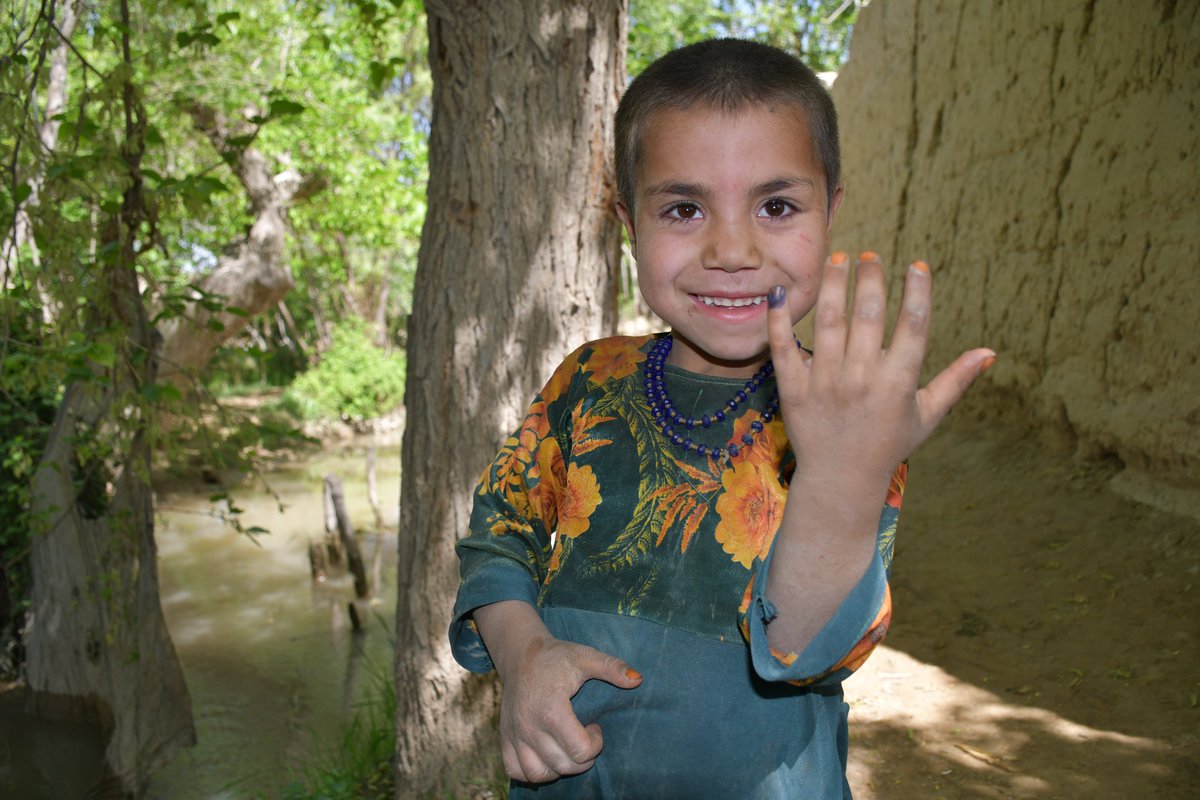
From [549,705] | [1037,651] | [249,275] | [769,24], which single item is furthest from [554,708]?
[769,24]

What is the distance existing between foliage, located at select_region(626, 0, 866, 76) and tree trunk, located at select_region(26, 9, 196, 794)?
36.8 feet

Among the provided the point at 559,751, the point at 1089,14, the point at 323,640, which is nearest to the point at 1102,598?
the point at 1089,14

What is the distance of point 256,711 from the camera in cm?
729

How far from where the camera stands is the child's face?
1.18 metres

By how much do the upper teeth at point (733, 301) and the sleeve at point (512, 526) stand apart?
248 mm

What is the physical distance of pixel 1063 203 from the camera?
4.39 meters

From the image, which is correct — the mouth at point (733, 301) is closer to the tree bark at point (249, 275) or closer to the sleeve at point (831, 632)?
the sleeve at point (831, 632)

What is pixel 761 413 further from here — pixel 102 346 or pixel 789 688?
pixel 102 346

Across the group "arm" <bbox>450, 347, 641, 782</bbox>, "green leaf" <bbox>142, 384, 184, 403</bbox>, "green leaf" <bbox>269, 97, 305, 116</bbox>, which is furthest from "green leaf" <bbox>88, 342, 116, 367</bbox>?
"arm" <bbox>450, 347, 641, 782</bbox>

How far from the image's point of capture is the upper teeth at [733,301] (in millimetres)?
1217

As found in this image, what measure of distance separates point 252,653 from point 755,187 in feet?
28.2

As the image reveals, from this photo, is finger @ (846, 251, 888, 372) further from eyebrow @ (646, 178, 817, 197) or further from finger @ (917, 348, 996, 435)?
eyebrow @ (646, 178, 817, 197)

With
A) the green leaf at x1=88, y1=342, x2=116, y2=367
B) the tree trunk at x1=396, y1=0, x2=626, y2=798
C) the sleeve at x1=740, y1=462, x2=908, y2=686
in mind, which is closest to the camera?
the sleeve at x1=740, y1=462, x2=908, y2=686

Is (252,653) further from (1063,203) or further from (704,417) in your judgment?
(704,417)
